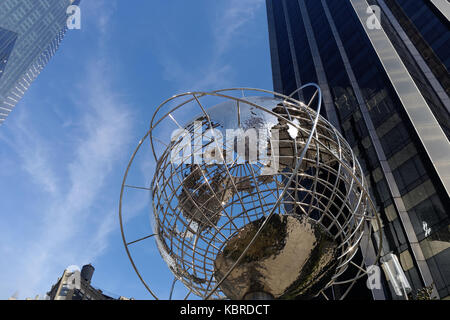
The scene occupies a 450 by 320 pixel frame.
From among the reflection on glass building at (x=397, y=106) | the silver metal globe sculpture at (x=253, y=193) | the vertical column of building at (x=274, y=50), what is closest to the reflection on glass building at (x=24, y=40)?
the vertical column of building at (x=274, y=50)

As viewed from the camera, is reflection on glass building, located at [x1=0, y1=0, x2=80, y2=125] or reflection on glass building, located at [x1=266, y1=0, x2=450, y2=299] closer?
reflection on glass building, located at [x1=266, y1=0, x2=450, y2=299]

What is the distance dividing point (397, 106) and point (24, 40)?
228 ft

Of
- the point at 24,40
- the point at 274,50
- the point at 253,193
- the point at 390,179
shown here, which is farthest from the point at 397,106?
the point at 24,40

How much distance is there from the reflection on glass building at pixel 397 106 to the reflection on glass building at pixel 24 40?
5550 centimetres

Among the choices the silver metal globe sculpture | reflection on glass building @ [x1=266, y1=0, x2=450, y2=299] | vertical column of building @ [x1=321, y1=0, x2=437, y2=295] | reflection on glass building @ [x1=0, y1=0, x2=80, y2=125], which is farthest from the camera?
reflection on glass building @ [x1=0, y1=0, x2=80, y2=125]

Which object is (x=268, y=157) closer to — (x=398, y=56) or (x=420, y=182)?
(x=420, y=182)

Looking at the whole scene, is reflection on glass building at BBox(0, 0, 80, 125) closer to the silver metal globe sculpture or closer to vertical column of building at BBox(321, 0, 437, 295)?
vertical column of building at BBox(321, 0, 437, 295)

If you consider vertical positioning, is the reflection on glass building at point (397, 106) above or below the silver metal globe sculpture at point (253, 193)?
above

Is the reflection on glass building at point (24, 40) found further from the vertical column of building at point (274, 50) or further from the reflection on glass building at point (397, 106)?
the reflection on glass building at point (397, 106)

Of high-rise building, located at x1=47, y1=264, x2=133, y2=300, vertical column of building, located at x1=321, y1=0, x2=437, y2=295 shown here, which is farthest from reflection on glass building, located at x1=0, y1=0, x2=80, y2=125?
vertical column of building, located at x1=321, y1=0, x2=437, y2=295

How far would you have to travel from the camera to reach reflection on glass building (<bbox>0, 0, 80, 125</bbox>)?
180ft

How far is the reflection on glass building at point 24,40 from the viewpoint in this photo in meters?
54.9

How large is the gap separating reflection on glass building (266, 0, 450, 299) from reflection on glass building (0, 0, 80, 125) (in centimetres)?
5550
